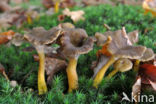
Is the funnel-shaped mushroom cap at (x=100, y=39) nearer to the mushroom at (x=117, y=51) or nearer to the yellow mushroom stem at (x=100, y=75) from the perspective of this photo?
the mushroom at (x=117, y=51)

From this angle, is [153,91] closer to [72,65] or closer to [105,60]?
[105,60]

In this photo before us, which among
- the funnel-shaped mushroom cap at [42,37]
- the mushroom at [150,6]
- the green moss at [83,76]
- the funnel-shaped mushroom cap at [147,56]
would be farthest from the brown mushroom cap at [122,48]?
the mushroom at [150,6]

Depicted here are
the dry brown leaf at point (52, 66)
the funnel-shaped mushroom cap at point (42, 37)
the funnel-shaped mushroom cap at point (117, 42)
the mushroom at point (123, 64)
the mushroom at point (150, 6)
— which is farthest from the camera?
the mushroom at point (150, 6)

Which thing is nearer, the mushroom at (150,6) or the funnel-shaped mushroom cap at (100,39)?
the funnel-shaped mushroom cap at (100,39)

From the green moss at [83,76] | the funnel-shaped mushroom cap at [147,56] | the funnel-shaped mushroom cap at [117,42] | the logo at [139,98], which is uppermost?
the funnel-shaped mushroom cap at [117,42]

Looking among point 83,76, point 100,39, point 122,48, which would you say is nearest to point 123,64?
point 122,48

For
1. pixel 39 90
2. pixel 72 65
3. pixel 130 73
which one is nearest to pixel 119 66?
pixel 130 73

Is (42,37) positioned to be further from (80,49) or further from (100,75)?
(100,75)
